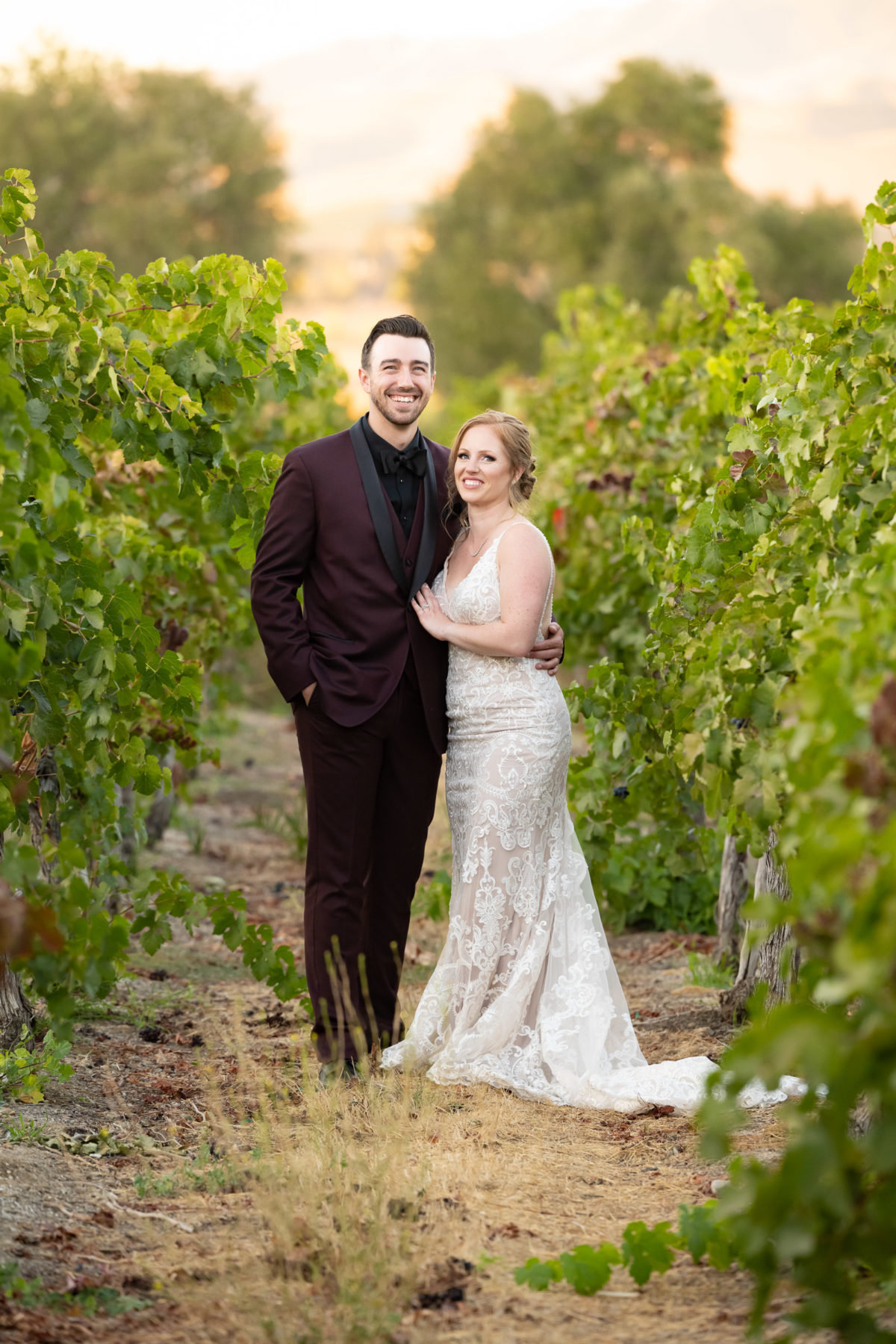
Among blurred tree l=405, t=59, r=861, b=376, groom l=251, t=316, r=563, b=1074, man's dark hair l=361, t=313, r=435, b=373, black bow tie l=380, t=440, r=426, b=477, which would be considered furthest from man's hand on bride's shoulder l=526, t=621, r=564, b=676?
blurred tree l=405, t=59, r=861, b=376

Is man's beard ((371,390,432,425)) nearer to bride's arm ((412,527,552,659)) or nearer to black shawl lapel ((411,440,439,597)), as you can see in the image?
black shawl lapel ((411,440,439,597))

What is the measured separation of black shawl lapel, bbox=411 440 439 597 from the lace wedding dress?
0.31 feet

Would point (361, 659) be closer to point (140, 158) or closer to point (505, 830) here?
point (505, 830)

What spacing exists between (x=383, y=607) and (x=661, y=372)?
2976 millimetres

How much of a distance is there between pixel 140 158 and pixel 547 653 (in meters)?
24.8

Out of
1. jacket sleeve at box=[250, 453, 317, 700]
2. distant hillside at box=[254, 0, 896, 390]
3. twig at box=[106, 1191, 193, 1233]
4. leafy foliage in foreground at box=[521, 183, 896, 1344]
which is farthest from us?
distant hillside at box=[254, 0, 896, 390]

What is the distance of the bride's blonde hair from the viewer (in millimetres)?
4320

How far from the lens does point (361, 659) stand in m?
4.18

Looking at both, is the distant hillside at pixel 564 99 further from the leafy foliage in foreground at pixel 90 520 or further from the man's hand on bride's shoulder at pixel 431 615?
the man's hand on bride's shoulder at pixel 431 615

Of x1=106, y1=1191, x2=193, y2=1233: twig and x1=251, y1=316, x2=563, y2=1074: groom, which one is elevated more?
x1=251, y1=316, x2=563, y2=1074: groom

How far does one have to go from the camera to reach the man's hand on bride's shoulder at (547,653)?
171 inches

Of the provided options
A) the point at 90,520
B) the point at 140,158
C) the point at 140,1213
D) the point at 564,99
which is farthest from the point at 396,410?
the point at 564,99

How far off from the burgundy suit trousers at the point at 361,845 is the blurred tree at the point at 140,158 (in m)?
23.4

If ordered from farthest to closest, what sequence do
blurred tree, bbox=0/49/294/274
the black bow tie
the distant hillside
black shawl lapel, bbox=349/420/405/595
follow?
the distant hillside, blurred tree, bbox=0/49/294/274, the black bow tie, black shawl lapel, bbox=349/420/405/595
